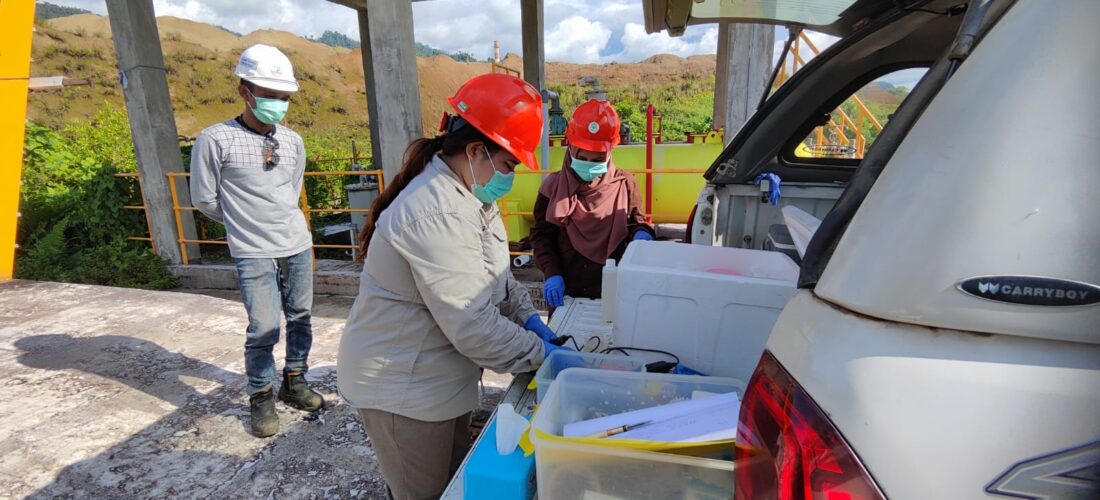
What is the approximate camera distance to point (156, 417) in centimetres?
321

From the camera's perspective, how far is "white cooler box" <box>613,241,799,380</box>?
1460 mm

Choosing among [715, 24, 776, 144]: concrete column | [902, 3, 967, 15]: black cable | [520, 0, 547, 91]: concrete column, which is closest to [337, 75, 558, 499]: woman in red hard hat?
[902, 3, 967, 15]: black cable

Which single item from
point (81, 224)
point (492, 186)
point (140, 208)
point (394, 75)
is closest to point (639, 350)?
point (492, 186)

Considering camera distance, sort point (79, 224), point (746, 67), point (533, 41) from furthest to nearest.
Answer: point (533, 41) < point (79, 224) < point (746, 67)

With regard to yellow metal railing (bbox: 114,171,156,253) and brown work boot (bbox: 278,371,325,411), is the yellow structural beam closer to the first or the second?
yellow metal railing (bbox: 114,171,156,253)

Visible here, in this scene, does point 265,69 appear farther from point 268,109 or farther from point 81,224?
point 81,224

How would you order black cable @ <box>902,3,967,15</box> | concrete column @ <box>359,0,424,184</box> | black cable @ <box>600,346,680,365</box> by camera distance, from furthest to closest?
concrete column @ <box>359,0,424,184</box> → black cable @ <box>902,3,967,15</box> → black cable @ <box>600,346,680,365</box>

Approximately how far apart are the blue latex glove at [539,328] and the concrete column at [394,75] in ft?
11.5

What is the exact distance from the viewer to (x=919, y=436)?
23.8 inches

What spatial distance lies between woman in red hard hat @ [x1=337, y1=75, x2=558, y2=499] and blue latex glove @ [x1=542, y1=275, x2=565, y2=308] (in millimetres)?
1002

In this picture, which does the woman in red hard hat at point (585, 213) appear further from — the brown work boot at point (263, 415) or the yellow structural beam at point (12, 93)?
the yellow structural beam at point (12, 93)

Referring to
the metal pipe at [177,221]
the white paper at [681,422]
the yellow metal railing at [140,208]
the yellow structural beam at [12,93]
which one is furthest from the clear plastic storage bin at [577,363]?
the yellow metal railing at [140,208]

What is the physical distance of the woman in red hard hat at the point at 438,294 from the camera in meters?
→ 1.41

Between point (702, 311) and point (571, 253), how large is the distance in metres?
1.48
